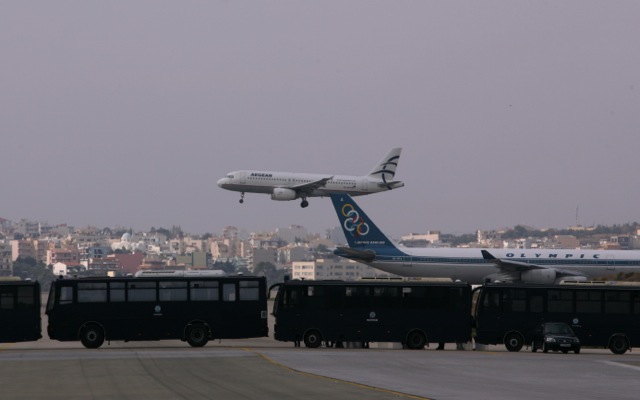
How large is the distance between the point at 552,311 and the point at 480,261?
126 ft

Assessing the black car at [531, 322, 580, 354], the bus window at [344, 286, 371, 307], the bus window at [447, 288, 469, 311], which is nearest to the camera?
the black car at [531, 322, 580, 354]

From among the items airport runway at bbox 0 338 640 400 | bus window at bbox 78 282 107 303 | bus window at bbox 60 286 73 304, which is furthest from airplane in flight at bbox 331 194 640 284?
bus window at bbox 60 286 73 304

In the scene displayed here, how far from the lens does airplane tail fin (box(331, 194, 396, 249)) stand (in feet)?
306

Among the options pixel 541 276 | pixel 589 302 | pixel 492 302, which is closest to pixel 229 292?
pixel 492 302

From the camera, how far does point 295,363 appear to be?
42.0 metres

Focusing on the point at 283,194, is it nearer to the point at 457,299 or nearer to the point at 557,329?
the point at 457,299

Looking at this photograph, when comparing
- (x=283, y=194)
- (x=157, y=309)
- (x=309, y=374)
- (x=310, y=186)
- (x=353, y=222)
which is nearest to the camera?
(x=309, y=374)

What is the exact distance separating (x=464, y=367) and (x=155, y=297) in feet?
55.6

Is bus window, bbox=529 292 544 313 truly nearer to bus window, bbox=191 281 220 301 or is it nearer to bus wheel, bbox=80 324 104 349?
bus window, bbox=191 281 220 301

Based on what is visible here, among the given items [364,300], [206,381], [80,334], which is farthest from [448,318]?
[206,381]

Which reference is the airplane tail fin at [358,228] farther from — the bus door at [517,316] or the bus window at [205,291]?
the bus window at [205,291]

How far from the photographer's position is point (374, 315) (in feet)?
178

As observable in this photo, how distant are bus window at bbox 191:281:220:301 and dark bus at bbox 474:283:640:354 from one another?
11.8 m

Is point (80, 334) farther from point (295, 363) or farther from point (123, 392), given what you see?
point (123, 392)
